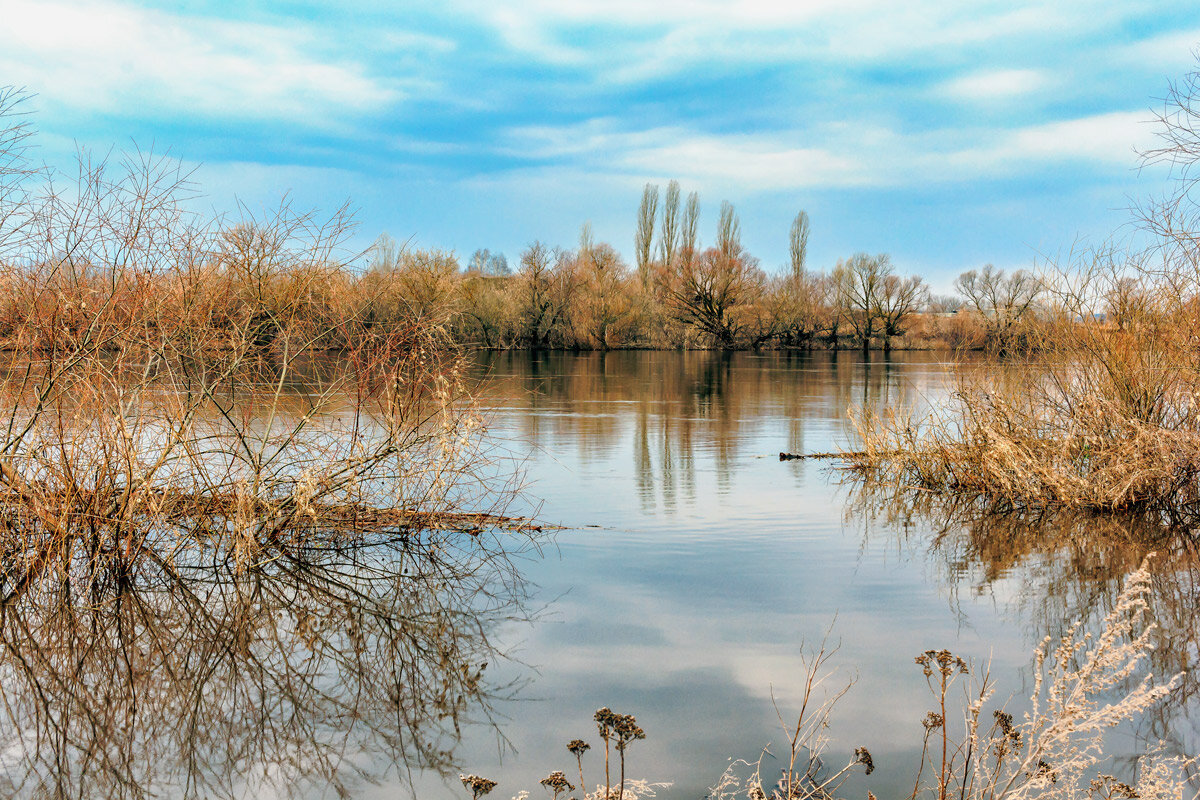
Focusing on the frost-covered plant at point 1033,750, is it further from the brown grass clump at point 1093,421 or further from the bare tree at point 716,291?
the bare tree at point 716,291

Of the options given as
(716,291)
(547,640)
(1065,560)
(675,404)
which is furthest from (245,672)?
(716,291)

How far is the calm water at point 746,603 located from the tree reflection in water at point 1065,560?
1.5 inches

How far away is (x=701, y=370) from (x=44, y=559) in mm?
36840

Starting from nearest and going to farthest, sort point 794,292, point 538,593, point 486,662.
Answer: point 486,662 < point 538,593 < point 794,292

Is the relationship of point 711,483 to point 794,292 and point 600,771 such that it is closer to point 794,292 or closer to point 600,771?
point 600,771

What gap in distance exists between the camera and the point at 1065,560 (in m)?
9.93

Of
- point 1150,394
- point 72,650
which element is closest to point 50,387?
point 72,650

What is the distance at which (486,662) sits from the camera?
689cm

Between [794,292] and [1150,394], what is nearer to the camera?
[1150,394]

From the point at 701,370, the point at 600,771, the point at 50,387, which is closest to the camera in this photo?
the point at 600,771

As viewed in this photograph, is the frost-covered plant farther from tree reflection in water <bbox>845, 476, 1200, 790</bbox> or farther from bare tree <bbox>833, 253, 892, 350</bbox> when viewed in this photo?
bare tree <bbox>833, 253, 892, 350</bbox>

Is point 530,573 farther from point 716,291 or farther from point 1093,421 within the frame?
point 716,291

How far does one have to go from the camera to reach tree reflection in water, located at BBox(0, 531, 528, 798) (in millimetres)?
5273

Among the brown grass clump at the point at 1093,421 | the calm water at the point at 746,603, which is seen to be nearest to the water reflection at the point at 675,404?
the calm water at the point at 746,603
